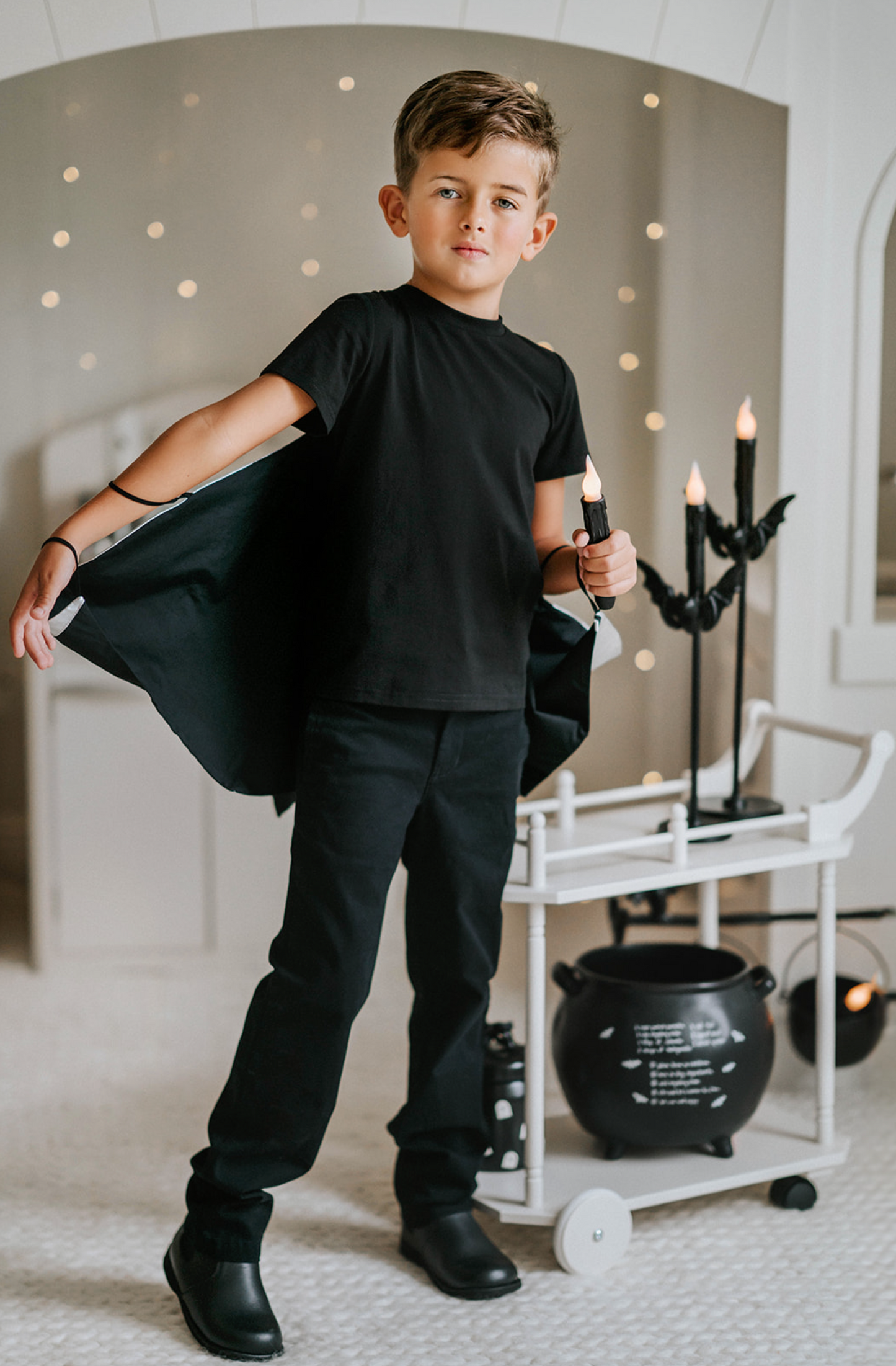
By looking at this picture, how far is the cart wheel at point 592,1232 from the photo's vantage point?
149 cm

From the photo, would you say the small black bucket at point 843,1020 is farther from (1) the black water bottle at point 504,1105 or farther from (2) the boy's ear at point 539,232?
(2) the boy's ear at point 539,232

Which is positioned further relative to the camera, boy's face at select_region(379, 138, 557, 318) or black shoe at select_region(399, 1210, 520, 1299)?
black shoe at select_region(399, 1210, 520, 1299)

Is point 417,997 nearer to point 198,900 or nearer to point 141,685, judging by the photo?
point 141,685

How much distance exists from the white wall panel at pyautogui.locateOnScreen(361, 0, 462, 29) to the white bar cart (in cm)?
110

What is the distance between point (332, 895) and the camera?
4.43ft

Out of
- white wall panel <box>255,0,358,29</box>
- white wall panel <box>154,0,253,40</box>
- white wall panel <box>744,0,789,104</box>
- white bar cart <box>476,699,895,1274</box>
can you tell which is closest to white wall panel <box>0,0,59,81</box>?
white wall panel <box>154,0,253,40</box>

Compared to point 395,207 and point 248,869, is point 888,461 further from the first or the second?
point 248,869

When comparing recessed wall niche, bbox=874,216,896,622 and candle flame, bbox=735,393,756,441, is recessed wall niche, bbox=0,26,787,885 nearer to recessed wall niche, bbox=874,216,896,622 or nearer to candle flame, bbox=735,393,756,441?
A: recessed wall niche, bbox=874,216,896,622

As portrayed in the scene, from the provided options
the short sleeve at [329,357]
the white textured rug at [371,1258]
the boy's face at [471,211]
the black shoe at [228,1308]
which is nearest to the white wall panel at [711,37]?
the boy's face at [471,211]

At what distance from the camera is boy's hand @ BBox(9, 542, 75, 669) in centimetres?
120

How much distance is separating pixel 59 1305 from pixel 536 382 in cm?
113

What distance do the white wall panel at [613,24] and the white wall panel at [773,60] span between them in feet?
0.57

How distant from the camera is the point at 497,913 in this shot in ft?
4.90

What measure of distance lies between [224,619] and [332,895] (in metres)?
0.32
